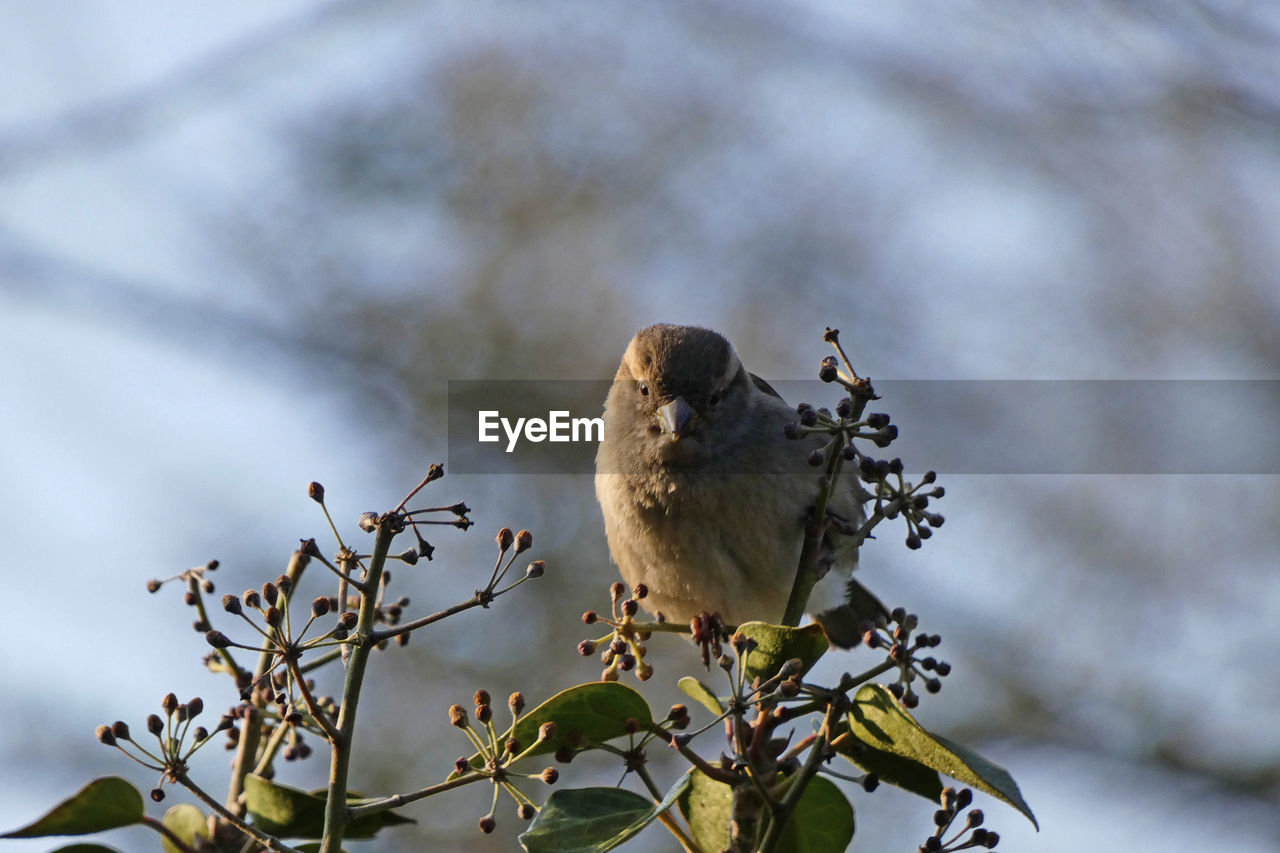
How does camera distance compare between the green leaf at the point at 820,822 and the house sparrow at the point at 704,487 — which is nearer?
the green leaf at the point at 820,822

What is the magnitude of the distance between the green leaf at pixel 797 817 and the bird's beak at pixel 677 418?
1.93 meters

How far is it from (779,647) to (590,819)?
1.30ft

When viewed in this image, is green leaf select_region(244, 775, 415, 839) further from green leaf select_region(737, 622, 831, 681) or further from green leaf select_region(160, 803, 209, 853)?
green leaf select_region(737, 622, 831, 681)

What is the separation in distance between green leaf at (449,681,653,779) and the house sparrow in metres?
1.84

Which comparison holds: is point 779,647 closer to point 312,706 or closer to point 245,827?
point 312,706

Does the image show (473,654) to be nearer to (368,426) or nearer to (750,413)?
(368,426)

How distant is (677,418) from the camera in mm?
4086

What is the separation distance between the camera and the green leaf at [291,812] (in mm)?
2162

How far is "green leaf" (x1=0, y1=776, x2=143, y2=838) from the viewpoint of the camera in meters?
1.71

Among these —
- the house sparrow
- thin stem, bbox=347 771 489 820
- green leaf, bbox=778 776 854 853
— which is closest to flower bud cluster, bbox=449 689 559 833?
thin stem, bbox=347 771 489 820

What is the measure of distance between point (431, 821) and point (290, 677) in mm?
7301

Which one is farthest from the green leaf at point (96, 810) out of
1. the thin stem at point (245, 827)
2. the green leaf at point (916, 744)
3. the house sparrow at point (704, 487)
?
the house sparrow at point (704, 487)

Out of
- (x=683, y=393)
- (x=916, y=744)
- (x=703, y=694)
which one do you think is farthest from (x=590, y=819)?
(x=683, y=393)

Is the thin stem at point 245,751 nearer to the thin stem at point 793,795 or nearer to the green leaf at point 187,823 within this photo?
the green leaf at point 187,823
